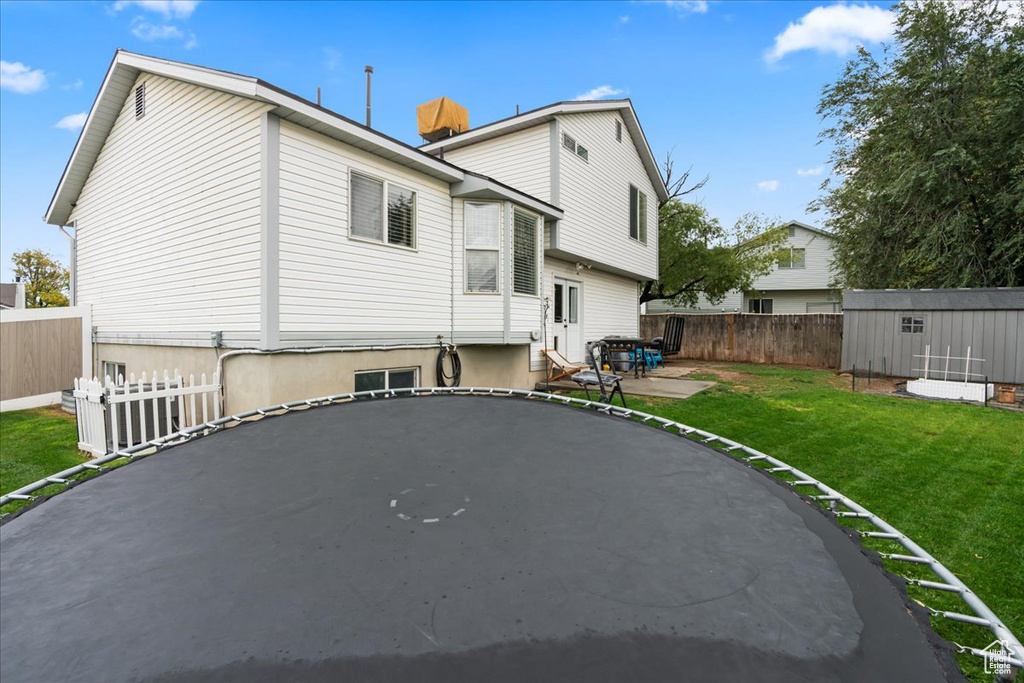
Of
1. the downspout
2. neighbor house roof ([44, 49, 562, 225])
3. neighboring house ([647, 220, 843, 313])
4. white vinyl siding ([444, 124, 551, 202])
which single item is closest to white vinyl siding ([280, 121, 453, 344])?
neighbor house roof ([44, 49, 562, 225])

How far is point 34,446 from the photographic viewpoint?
5707 millimetres

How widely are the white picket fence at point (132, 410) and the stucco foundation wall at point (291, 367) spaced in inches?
12.8

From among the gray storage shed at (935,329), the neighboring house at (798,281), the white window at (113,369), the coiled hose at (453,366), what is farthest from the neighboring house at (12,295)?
the gray storage shed at (935,329)

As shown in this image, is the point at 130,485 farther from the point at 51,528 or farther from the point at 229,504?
the point at 229,504

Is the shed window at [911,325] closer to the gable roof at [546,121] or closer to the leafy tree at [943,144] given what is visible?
the leafy tree at [943,144]

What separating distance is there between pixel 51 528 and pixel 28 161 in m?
22.4

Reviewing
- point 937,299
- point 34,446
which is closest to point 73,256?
point 34,446

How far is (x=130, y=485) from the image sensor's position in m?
1.93

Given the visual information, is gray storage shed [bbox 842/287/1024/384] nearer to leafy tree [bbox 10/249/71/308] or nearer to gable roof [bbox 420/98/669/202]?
gable roof [bbox 420/98/669/202]

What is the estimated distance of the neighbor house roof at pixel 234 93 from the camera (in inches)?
203

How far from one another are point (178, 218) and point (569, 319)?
7652 millimetres

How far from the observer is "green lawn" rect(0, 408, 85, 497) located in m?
4.62

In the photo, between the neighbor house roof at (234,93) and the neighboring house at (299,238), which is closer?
the neighbor house roof at (234,93)

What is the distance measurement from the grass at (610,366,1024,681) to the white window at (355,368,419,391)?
3551 millimetres
